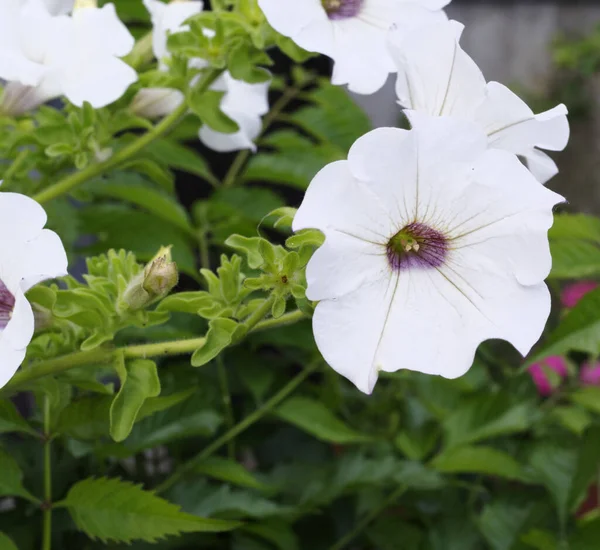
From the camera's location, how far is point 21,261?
0.37 meters

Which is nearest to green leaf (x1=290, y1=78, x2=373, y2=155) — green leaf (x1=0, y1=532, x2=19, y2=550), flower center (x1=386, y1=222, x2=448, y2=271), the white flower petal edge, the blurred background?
the white flower petal edge

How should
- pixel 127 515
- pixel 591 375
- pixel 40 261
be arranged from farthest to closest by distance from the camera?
pixel 591 375 < pixel 127 515 < pixel 40 261

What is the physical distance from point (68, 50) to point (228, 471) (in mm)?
321

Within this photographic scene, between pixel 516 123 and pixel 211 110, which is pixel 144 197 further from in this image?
pixel 516 123

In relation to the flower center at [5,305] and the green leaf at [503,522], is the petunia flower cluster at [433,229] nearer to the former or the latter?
the flower center at [5,305]

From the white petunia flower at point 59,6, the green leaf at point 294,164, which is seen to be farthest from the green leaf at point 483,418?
the white petunia flower at point 59,6

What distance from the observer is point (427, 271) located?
41 cm

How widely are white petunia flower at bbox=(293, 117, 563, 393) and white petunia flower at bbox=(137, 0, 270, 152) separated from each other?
0.68 ft

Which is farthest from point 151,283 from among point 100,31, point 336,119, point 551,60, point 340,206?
point 551,60

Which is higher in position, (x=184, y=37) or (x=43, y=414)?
(x=184, y=37)

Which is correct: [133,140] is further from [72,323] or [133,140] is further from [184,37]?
[72,323]

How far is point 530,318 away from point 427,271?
0.06 metres

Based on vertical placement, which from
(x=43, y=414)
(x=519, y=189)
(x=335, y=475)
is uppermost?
(x=519, y=189)

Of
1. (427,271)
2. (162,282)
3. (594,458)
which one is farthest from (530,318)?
(594,458)
